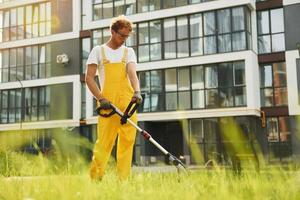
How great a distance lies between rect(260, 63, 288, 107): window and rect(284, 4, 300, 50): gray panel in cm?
117

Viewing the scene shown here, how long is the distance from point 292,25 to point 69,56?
43.4 ft

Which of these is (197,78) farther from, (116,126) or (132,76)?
(116,126)

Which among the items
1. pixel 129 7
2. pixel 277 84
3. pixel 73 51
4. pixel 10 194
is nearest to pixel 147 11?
pixel 129 7

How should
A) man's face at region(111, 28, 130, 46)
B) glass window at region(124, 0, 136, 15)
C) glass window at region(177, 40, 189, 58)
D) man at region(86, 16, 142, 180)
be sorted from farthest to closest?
glass window at region(124, 0, 136, 15) → glass window at region(177, 40, 189, 58) → man's face at region(111, 28, 130, 46) → man at region(86, 16, 142, 180)

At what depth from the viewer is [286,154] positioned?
2128cm

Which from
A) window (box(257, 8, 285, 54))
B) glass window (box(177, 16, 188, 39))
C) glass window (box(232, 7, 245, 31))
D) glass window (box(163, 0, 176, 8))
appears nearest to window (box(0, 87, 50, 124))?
glass window (box(163, 0, 176, 8))

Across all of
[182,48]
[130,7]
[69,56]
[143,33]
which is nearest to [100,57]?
[182,48]

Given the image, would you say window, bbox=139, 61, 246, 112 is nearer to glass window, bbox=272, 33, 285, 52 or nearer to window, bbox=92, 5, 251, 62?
window, bbox=92, 5, 251, 62

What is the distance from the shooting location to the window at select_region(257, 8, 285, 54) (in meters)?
23.0

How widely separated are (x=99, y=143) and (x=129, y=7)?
21.5 meters

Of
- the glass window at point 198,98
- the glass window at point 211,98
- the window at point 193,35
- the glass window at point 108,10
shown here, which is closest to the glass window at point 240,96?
the glass window at point 211,98

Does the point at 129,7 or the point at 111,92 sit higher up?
the point at 129,7

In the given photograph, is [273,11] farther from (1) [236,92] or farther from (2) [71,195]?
(2) [71,195]

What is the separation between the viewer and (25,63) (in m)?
29.5
